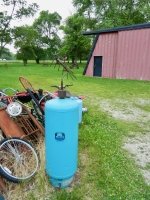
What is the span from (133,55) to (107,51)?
1951 millimetres

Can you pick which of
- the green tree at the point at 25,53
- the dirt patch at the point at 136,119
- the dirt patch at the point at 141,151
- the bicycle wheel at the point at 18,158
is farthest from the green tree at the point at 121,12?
the bicycle wheel at the point at 18,158

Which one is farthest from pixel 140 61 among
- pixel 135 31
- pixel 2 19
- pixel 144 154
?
pixel 2 19

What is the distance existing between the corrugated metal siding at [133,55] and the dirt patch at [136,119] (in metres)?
4.85

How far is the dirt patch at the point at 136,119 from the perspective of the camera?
2436 mm

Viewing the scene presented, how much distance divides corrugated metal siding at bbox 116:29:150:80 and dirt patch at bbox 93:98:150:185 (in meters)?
4.85

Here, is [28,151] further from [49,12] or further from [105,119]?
[49,12]

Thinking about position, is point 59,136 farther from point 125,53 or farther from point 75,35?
point 75,35

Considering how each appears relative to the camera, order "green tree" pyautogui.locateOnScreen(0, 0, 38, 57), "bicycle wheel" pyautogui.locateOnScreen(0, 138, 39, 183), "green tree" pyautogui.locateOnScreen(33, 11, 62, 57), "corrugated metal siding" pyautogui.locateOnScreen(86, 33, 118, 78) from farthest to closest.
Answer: "green tree" pyautogui.locateOnScreen(33, 11, 62, 57), "green tree" pyautogui.locateOnScreen(0, 0, 38, 57), "corrugated metal siding" pyautogui.locateOnScreen(86, 33, 118, 78), "bicycle wheel" pyautogui.locateOnScreen(0, 138, 39, 183)

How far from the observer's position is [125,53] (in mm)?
10648

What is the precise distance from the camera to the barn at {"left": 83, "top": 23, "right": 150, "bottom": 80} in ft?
32.6

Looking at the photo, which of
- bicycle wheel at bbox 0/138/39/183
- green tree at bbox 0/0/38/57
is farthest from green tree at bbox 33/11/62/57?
bicycle wheel at bbox 0/138/39/183

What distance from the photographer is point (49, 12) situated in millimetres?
40875

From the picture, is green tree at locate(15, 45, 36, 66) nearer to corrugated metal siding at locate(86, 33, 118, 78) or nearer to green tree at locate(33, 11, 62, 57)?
green tree at locate(33, 11, 62, 57)

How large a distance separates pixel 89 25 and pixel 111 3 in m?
3.86
